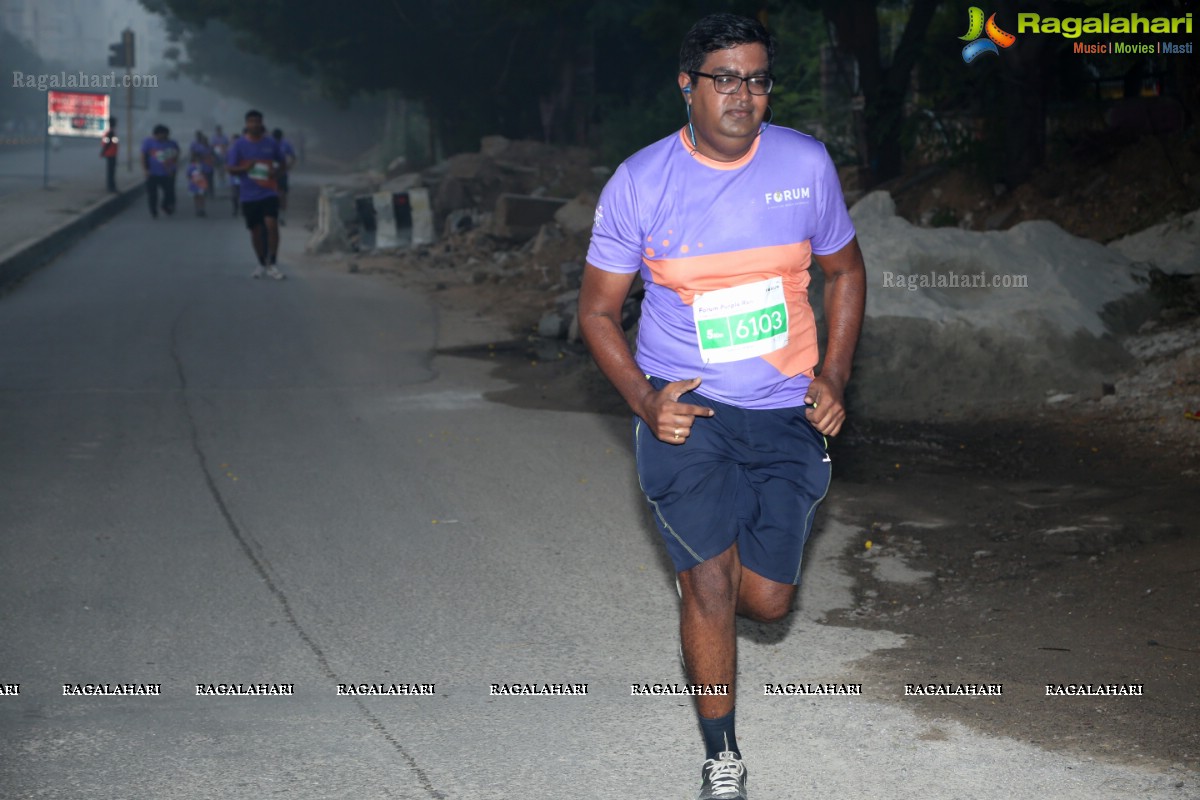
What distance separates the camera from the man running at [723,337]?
3.66 m

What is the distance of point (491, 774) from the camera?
150 inches

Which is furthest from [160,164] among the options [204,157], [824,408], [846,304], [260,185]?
[824,408]

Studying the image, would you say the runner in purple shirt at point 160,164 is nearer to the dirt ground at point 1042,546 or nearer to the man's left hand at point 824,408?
the dirt ground at point 1042,546

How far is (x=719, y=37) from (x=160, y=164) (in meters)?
25.7

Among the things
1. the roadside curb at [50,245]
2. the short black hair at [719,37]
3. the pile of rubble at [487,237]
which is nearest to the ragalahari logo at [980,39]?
the pile of rubble at [487,237]

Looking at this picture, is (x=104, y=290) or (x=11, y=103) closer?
(x=104, y=290)

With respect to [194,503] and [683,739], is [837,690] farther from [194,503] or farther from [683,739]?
[194,503]

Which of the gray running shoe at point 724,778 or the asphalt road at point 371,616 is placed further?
the asphalt road at point 371,616

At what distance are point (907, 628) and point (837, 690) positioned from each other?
727mm

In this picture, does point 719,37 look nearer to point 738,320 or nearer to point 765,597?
point 738,320

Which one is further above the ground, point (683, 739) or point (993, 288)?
point (993, 288)

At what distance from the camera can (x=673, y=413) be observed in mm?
3518

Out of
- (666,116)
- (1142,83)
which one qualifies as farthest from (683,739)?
(666,116)

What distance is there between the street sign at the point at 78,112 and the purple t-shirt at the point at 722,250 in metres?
32.0
